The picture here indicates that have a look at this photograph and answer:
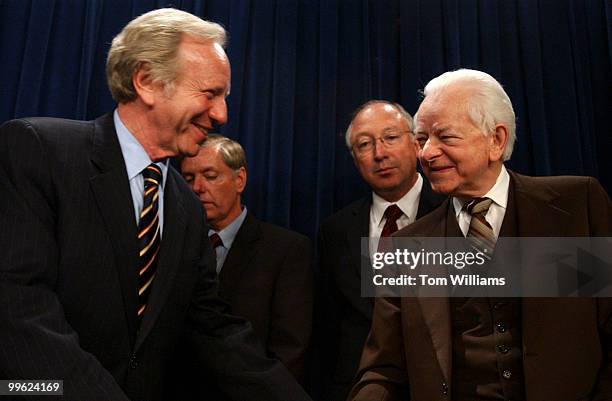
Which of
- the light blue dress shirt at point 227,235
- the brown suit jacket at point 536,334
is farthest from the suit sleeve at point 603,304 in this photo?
the light blue dress shirt at point 227,235

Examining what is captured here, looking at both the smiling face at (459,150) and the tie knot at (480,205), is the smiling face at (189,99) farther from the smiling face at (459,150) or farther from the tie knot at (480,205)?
the tie knot at (480,205)

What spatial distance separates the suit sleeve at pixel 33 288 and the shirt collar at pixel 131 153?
20 cm

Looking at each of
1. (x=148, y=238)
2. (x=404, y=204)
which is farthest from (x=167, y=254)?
(x=404, y=204)

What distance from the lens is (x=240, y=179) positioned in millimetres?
2289

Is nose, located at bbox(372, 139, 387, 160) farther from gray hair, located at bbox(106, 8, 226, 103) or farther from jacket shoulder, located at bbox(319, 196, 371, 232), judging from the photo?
gray hair, located at bbox(106, 8, 226, 103)

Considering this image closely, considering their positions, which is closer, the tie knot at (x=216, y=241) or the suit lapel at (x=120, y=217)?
the suit lapel at (x=120, y=217)

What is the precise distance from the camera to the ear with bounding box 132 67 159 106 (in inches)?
57.0

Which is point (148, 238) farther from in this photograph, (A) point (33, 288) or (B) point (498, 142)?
(B) point (498, 142)

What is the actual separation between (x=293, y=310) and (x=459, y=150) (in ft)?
2.65

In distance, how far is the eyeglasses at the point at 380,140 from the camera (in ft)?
7.31

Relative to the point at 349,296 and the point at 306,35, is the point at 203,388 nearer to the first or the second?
the point at 349,296

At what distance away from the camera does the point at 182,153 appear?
4.94 feet

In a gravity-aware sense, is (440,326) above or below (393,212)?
below

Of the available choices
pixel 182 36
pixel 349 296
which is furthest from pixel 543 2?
pixel 182 36
